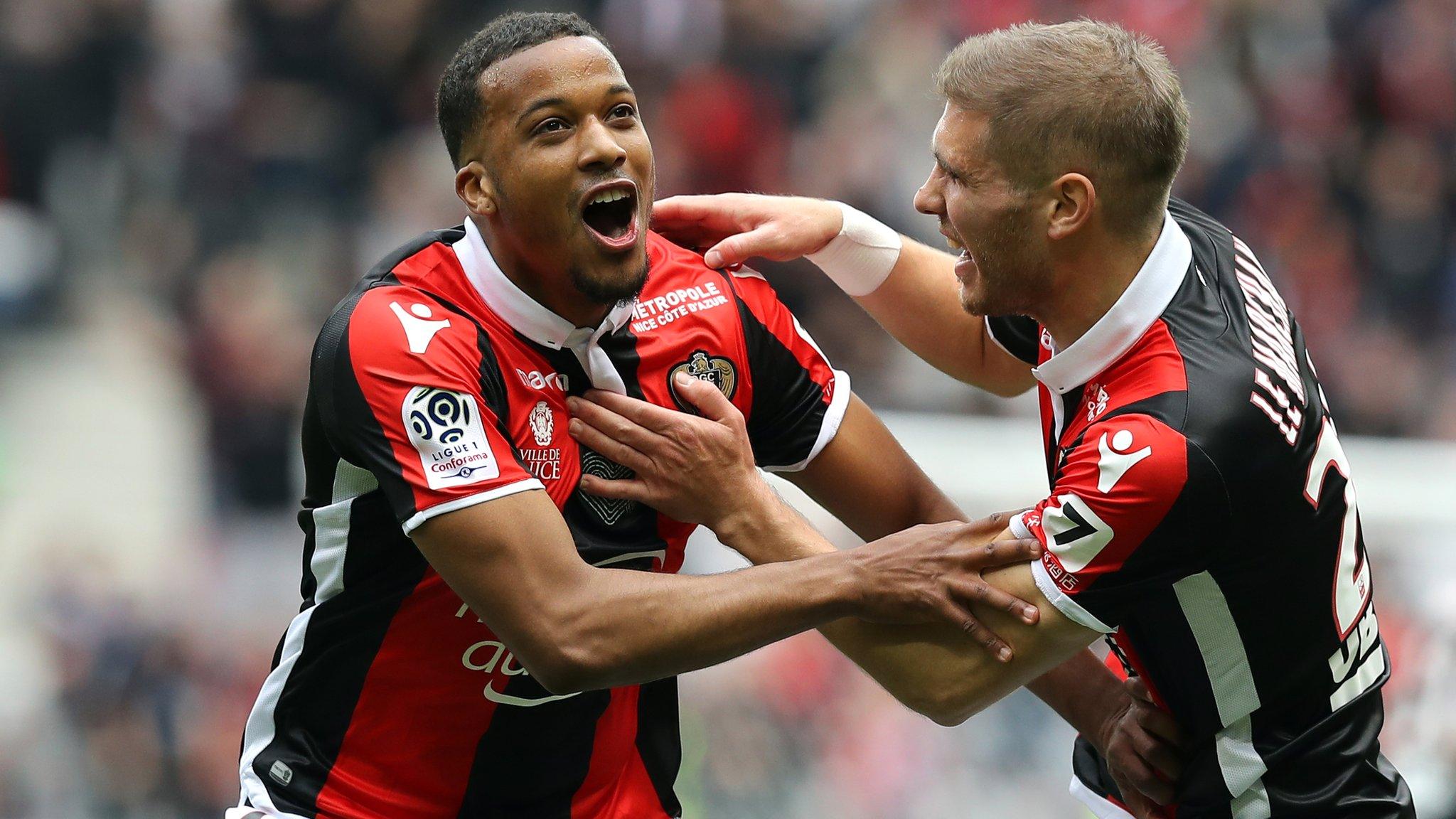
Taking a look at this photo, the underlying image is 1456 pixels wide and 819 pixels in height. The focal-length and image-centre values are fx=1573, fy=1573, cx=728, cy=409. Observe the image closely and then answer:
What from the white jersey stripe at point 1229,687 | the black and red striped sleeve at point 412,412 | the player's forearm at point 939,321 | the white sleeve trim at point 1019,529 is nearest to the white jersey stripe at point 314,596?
the black and red striped sleeve at point 412,412

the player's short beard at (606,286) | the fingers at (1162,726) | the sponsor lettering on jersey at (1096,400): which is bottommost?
the fingers at (1162,726)

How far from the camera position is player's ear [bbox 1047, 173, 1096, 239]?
3234 millimetres

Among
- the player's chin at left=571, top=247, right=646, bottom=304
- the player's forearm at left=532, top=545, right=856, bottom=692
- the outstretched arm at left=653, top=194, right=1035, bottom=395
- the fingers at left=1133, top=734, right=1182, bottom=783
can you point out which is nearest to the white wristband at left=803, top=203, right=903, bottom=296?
the outstretched arm at left=653, top=194, right=1035, bottom=395

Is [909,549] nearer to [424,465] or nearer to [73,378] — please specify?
[424,465]

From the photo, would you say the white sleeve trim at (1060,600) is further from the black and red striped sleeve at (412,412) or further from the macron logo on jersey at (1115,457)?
the black and red striped sleeve at (412,412)

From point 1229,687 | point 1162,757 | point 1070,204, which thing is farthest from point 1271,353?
point 1162,757

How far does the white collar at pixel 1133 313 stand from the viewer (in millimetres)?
3242

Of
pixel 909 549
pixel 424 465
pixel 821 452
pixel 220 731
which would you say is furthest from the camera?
pixel 220 731

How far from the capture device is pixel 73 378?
8.11 m

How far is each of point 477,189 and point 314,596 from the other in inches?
38.3

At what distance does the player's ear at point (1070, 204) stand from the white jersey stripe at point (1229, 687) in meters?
0.76

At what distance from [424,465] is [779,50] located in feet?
19.6

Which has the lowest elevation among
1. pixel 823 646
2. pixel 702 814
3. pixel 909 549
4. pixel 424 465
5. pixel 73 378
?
pixel 702 814

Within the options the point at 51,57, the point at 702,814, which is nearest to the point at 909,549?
the point at 702,814
